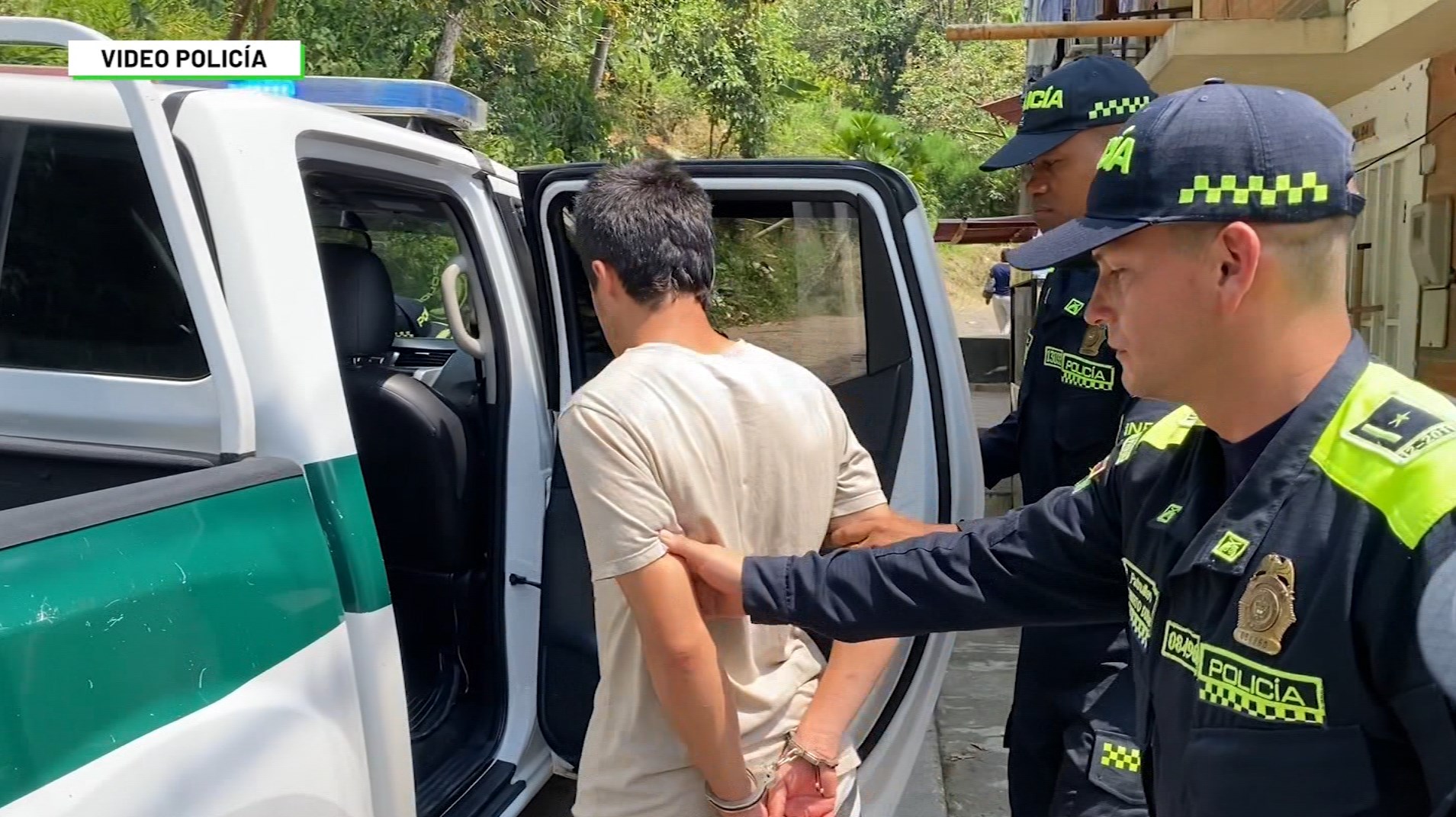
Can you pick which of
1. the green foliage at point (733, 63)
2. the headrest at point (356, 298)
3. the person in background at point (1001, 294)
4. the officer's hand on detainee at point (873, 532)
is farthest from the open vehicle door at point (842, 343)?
the person in background at point (1001, 294)

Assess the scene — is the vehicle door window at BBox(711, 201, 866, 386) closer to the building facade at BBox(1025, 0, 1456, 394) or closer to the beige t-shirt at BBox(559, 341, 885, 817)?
the beige t-shirt at BBox(559, 341, 885, 817)

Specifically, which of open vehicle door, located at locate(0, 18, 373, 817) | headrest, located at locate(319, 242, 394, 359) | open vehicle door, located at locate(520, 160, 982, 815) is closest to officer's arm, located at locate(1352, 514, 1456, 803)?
open vehicle door, located at locate(0, 18, 373, 817)

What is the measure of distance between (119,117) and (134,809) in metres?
1.09

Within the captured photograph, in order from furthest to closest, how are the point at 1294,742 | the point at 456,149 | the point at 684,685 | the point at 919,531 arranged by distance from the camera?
1. the point at 456,149
2. the point at 919,531
3. the point at 684,685
4. the point at 1294,742

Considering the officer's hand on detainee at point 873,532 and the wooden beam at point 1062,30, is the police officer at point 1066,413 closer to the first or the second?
the officer's hand on detainee at point 873,532

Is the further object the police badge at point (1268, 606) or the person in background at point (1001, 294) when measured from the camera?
the person in background at point (1001, 294)

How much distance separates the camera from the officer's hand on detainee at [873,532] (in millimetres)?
1919

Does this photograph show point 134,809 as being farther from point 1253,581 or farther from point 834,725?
point 1253,581

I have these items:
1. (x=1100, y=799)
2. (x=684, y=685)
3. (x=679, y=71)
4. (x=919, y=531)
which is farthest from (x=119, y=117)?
(x=679, y=71)

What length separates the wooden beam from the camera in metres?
6.46

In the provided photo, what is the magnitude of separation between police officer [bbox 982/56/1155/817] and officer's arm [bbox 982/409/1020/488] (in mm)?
276

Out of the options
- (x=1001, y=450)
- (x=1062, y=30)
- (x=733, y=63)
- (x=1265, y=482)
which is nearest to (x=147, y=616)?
(x=1265, y=482)

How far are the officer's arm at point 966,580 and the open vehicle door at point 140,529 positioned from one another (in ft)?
2.10

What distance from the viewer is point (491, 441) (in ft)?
9.32
